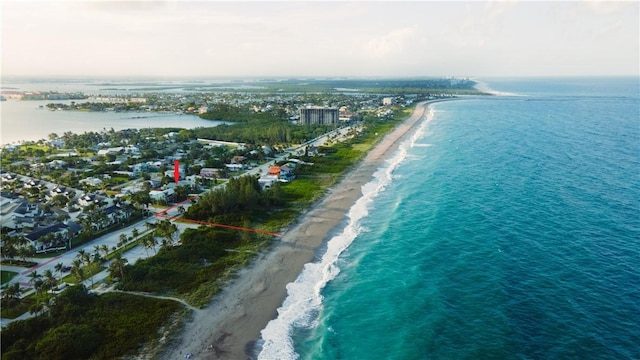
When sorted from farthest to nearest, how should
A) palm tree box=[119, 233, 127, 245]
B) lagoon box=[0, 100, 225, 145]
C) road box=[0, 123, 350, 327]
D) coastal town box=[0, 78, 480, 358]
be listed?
lagoon box=[0, 100, 225, 145] < palm tree box=[119, 233, 127, 245] < coastal town box=[0, 78, 480, 358] < road box=[0, 123, 350, 327]

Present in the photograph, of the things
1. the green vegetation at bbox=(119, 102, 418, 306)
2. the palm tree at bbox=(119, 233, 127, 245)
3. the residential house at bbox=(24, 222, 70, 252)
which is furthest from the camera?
the palm tree at bbox=(119, 233, 127, 245)

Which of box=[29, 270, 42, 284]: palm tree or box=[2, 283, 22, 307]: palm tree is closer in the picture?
box=[2, 283, 22, 307]: palm tree

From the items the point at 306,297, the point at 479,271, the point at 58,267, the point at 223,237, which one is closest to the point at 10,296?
the point at 58,267

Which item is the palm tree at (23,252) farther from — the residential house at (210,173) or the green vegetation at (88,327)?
the residential house at (210,173)

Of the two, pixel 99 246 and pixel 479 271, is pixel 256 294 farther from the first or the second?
pixel 479 271

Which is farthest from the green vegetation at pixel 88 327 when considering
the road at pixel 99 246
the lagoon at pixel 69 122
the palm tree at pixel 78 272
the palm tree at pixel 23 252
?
the lagoon at pixel 69 122

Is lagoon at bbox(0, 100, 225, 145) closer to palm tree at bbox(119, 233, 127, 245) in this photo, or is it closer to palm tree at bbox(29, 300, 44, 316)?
palm tree at bbox(119, 233, 127, 245)

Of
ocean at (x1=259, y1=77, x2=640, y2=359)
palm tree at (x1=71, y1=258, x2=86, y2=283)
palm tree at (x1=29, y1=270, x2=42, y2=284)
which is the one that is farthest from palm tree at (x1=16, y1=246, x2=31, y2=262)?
ocean at (x1=259, y1=77, x2=640, y2=359)
